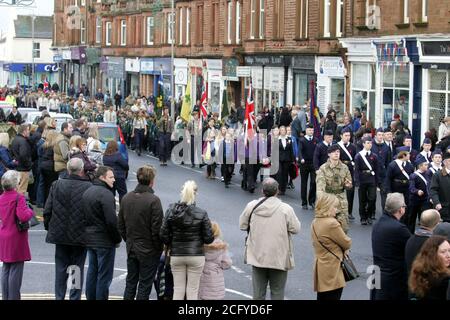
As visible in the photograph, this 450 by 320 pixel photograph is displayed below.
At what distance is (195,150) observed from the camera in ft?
117

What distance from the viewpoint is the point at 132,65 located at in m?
73.7

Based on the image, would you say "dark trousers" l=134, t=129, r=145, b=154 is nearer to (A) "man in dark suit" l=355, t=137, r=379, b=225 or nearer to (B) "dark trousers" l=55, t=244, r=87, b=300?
(A) "man in dark suit" l=355, t=137, r=379, b=225

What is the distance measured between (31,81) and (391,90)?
60.9 metres

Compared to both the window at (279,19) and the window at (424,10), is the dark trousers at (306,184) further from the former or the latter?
the window at (279,19)

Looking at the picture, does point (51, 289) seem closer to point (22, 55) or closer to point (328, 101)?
point (328, 101)

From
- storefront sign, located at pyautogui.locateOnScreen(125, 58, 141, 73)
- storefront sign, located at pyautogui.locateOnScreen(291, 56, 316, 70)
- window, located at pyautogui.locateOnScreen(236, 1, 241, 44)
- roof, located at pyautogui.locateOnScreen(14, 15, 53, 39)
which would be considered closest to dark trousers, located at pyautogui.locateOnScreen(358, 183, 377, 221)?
storefront sign, located at pyautogui.locateOnScreen(291, 56, 316, 70)

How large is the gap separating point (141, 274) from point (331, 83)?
29.8 metres

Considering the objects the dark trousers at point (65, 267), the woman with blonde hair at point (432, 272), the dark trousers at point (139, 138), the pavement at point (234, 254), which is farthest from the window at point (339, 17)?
the woman with blonde hair at point (432, 272)

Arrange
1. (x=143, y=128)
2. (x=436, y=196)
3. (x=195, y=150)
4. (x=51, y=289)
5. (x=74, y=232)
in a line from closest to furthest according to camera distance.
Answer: (x=74, y=232), (x=51, y=289), (x=436, y=196), (x=195, y=150), (x=143, y=128)

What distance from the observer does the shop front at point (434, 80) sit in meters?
33.5

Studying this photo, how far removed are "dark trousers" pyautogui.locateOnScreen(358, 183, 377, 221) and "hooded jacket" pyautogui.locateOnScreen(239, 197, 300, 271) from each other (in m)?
9.60

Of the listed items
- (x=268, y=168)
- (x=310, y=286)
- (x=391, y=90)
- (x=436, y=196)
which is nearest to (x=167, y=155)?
(x=391, y=90)

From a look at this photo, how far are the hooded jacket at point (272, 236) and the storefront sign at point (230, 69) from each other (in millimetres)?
40110

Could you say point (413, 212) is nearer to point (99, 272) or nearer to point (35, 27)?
point (99, 272)
